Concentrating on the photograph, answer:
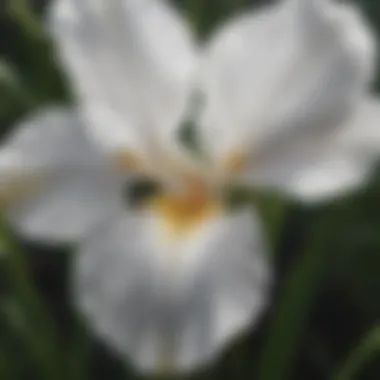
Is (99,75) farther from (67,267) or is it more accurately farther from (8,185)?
(67,267)

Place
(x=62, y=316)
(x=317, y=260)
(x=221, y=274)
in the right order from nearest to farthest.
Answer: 1. (x=221, y=274)
2. (x=317, y=260)
3. (x=62, y=316)

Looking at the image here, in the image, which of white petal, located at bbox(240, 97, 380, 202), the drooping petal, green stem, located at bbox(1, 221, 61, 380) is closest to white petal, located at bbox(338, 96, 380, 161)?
white petal, located at bbox(240, 97, 380, 202)

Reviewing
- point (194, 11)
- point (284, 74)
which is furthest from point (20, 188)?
point (194, 11)

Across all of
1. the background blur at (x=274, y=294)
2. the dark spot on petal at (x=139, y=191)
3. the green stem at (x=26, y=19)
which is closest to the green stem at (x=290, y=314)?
the background blur at (x=274, y=294)

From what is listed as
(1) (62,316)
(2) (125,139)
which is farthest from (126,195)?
(1) (62,316)

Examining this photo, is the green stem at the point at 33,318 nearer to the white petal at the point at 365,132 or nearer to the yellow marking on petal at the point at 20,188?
the yellow marking on petal at the point at 20,188
